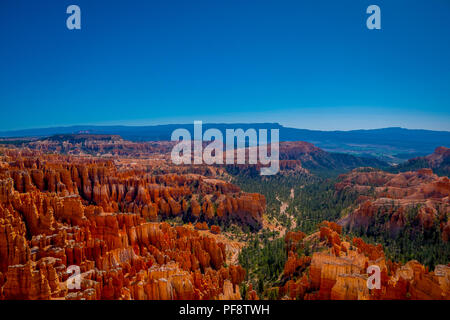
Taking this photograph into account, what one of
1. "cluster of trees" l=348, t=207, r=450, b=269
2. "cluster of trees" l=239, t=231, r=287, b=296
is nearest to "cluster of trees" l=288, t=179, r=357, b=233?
"cluster of trees" l=348, t=207, r=450, b=269

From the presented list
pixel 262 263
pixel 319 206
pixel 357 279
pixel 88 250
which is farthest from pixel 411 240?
pixel 88 250

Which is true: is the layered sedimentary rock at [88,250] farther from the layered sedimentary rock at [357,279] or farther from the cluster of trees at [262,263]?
the layered sedimentary rock at [357,279]

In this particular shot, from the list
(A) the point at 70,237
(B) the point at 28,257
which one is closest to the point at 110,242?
(A) the point at 70,237

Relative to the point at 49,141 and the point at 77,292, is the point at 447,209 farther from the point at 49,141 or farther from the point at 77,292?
the point at 49,141

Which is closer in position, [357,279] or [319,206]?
[357,279]

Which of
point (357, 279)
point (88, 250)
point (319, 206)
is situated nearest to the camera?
point (357, 279)

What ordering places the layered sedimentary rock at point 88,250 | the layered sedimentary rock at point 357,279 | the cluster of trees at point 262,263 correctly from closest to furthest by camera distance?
the layered sedimentary rock at point 357,279
the layered sedimentary rock at point 88,250
the cluster of trees at point 262,263

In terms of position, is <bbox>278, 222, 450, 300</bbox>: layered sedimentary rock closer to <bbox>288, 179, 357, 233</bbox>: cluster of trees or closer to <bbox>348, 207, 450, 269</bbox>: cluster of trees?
<bbox>348, 207, 450, 269</bbox>: cluster of trees

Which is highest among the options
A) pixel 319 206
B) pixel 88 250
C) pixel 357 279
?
pixel 357 279

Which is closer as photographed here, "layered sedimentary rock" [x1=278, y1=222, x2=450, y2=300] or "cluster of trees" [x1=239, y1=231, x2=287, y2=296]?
"layered sedimentary rock" [x1=278, y1=222, x2=450, y2=300]

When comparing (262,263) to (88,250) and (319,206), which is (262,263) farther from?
(319,206)

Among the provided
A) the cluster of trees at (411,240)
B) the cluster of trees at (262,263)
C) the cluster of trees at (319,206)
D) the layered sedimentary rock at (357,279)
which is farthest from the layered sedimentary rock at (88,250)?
the cluster of trees at (319,206)
